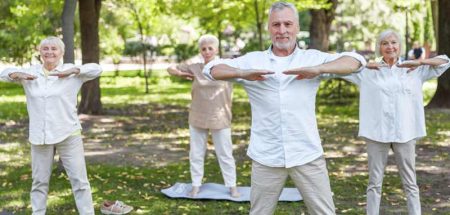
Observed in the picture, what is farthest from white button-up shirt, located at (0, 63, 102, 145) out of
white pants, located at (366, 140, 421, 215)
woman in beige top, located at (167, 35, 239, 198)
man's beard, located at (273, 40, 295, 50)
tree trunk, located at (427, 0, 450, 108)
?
tree trunk, located at (427, 0, 450, 108)

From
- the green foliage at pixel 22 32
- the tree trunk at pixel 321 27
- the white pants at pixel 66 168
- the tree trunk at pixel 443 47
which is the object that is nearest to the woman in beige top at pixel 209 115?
the white pants at pixel 66 168

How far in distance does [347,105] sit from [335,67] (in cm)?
1419

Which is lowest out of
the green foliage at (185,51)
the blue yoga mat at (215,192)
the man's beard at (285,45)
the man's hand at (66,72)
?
the blue yoga mat at (215,192)

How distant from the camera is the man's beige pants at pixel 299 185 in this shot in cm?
384

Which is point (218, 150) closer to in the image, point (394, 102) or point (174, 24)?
point (394, 102)

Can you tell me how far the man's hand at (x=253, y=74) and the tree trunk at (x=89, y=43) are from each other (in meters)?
11.6

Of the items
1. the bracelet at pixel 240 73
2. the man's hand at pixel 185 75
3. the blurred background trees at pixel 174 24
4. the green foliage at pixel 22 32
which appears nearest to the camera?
the bracelet at pixel 240 73

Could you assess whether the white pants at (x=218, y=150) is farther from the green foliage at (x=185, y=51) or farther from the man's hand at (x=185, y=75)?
the green foliage at (x=185, y=51)

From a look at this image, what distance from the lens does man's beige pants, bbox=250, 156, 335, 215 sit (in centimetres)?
384

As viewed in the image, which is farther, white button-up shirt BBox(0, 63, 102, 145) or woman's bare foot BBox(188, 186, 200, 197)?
woman's bare foot BBox(188, 186, 200, 197)

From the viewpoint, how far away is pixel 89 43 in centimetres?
1521

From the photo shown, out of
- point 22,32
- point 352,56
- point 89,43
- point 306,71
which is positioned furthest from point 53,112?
point 22,32

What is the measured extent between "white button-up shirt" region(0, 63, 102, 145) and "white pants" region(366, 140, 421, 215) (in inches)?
103

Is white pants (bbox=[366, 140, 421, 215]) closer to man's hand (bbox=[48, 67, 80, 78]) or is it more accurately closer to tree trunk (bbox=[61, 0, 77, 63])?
man's hand (bbox=[48, 67, 80, 78])
